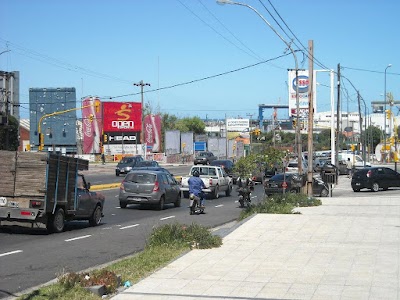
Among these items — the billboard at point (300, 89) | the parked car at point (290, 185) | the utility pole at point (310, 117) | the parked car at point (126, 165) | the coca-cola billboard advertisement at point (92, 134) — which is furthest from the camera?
the coca-cola billboard advertisement at point (92, 134)

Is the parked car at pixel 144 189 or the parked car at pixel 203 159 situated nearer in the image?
the parked car at pixel 144 189

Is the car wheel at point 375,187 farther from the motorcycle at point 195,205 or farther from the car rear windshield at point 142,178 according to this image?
the motorcycle at point 195,205

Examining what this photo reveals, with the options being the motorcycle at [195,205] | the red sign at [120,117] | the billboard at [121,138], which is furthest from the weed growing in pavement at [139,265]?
the red sign at [120,117]

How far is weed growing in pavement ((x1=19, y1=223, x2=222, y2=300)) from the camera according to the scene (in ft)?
28.5

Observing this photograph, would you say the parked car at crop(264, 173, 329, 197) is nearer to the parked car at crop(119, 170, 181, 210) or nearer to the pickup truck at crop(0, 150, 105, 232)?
the parked car at crop(119, 170, 181, 210)

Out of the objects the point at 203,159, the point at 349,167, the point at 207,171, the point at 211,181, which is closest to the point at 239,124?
the point at 203,159

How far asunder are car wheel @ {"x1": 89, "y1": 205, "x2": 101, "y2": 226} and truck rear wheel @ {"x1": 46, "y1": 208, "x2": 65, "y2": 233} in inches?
77.3

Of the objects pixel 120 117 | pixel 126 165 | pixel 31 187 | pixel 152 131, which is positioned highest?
pixel 120 117

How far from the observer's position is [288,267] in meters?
10.8

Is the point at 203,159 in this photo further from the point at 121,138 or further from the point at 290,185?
the point at 290,185

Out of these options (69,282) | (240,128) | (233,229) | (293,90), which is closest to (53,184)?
(233,229)

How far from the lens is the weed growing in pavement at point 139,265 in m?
8.69

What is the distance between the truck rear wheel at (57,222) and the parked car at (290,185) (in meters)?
13.6

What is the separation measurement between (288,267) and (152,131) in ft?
306
